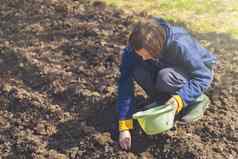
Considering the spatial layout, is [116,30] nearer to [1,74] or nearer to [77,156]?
[1,74]

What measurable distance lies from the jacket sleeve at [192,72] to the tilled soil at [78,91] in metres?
0.33

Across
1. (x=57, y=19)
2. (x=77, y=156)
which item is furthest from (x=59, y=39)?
(x=77, y=156)

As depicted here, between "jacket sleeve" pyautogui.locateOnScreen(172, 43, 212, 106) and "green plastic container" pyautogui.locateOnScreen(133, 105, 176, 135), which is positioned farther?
"jacket sleeve" pyautogui.locateOnScreen(172, 43, 212, 106)

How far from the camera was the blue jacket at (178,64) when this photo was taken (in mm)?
3400

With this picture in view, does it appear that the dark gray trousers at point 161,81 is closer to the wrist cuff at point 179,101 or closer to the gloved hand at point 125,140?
the wrist cuff at point 179,101

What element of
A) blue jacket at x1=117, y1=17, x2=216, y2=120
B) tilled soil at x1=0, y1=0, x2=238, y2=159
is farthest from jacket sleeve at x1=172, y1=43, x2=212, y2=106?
tilled soil at x1=0, y1=0, x2=238, y2=159

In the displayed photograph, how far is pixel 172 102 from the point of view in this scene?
11.0 feet

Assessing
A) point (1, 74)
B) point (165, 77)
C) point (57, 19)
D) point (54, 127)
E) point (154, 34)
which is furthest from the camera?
point (57, 19)

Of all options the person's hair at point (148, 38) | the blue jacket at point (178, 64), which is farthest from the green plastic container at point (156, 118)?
the person's hair at point (148, 38)

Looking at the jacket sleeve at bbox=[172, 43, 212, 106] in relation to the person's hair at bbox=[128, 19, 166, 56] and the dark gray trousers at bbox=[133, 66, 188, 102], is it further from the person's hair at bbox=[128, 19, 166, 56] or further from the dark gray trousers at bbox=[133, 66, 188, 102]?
the person's hair at bbox=[128, 19, 166, 56]

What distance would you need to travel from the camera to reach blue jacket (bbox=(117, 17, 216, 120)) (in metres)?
3.40

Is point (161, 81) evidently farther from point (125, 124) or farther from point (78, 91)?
point (78, 91)

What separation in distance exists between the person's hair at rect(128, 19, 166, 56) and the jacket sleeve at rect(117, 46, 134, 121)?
1.19 ft

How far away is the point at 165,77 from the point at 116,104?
50cm
